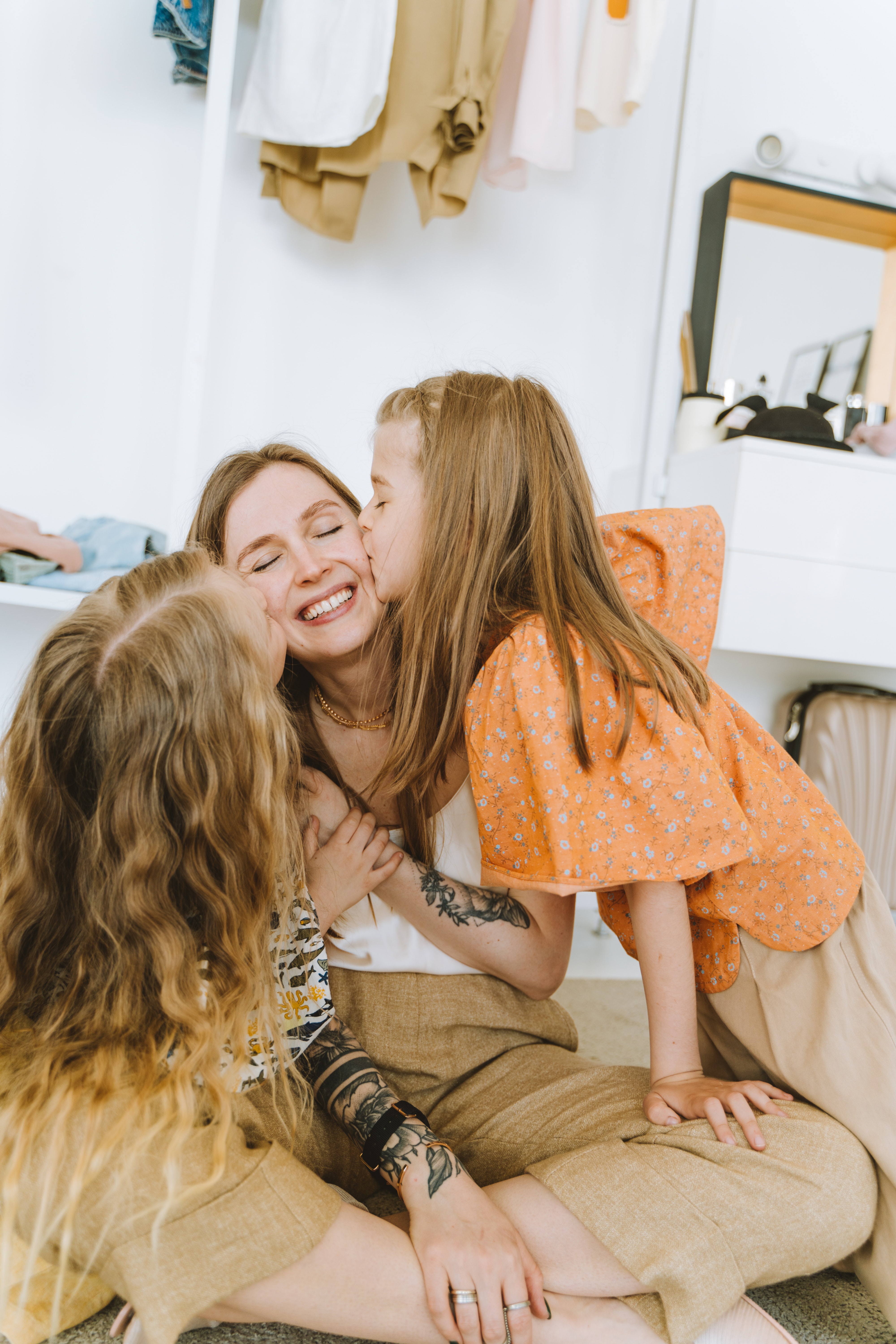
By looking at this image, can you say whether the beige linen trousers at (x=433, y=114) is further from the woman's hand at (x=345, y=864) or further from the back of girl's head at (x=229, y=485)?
the woman's hand at (x=345, y=864)

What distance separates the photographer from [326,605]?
1.02 metres

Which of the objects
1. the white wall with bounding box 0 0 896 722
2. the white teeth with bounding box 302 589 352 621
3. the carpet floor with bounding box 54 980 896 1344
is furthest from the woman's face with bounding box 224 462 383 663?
the white wall with bounding box 0 0 896 722

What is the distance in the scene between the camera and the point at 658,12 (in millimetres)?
1758

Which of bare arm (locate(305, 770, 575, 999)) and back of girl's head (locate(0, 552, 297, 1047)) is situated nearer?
back of girl's head (locate(0, 552, 297, 1047))

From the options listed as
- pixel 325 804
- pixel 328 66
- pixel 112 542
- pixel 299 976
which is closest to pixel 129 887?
pixel 299 976

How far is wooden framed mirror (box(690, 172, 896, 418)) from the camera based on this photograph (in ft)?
7.16

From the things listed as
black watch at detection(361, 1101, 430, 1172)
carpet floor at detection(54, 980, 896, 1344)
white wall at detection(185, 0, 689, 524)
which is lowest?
carpet floor at detection(54, 980, 896, 1344)

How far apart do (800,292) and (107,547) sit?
66.7 inches

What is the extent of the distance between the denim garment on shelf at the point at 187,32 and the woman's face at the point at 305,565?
1.06 meters

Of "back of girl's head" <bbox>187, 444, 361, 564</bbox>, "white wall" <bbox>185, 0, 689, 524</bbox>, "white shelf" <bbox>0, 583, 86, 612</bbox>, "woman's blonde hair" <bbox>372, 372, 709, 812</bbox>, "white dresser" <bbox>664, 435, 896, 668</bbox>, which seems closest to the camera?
"woman's blonde hair" <bbox>372, 372, 709, 812</bbox>

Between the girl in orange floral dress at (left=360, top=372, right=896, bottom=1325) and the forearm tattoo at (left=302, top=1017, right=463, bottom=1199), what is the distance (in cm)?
20

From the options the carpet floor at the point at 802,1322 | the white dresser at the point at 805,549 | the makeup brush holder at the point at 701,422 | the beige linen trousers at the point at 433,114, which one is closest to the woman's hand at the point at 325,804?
the carpet floor at the point at 802,1322

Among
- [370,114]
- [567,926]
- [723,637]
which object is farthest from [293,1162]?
[370,114]

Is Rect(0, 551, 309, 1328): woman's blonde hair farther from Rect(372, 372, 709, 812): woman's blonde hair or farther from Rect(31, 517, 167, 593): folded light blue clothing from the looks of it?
Rect(31, 517, 167, 593): folded light blue clothing
